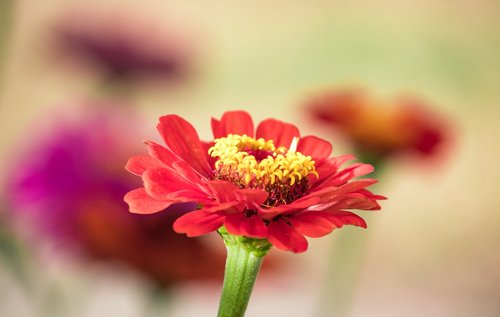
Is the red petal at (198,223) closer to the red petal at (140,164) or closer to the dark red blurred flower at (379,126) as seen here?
the red petal at (140,164)

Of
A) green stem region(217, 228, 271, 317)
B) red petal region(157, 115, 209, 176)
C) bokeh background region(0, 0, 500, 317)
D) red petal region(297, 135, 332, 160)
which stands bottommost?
green stem region(217, 228, 271, 317)

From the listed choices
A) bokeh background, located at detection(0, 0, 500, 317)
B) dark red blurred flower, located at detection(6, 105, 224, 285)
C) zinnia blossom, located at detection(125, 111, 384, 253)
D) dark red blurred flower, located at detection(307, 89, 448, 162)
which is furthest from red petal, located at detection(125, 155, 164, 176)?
bokeh background, located at detection(0, 0, 500, 317)

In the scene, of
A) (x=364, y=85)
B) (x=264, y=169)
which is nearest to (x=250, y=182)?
(x=264, y=169)

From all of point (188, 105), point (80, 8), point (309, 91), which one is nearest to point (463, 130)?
point (309, 91)

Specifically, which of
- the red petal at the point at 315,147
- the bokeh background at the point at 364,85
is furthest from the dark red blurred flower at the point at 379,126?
the red petal at the point at 315,147

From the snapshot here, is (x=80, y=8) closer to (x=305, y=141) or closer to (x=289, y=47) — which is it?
(x=289, y=47)

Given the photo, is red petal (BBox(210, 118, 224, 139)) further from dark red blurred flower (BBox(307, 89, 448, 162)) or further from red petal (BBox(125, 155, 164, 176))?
dark red blurred flower (BBox(307, 89, 448, 162))
